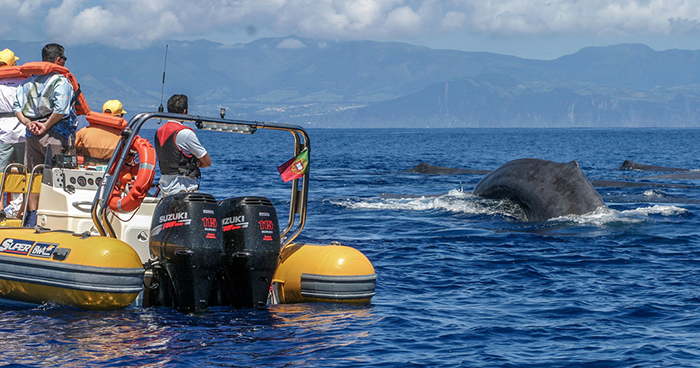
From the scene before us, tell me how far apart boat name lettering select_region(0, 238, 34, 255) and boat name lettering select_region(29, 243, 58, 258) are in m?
0.12

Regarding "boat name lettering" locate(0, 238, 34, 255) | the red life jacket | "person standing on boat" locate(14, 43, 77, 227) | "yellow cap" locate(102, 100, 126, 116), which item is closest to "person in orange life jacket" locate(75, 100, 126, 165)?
"yellow cap" locate(102, 100, 126, 116)

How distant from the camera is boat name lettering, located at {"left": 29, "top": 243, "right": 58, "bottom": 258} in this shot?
8.29 metres

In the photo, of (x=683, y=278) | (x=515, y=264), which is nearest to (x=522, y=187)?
(x=515, y=264)

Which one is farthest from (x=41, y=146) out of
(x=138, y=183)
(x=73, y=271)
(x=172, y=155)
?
(x=73, y=271)

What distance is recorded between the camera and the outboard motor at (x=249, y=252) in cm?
830

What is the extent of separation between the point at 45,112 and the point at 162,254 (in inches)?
137

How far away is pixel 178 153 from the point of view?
8.95 m

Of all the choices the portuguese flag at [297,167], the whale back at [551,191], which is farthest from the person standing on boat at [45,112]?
the whale back at [551,191]

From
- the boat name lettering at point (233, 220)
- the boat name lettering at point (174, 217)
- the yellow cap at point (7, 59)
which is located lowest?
the boat name lettering at point (233, 220)

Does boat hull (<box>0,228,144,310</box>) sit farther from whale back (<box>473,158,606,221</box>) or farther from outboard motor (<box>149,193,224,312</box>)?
whale back (<box>473,158,606,221</box>)

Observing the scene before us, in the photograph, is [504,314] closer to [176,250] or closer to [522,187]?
[176,250]

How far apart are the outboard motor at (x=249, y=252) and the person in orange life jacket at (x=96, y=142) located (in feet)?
7.99

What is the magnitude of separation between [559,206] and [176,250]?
Result: 9807 mm

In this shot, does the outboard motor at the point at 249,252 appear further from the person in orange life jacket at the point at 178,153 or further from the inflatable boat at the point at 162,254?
the person in orange life jacket at the point at 178,153
